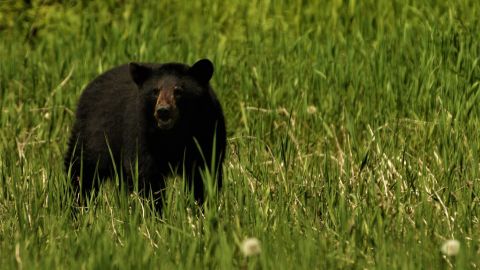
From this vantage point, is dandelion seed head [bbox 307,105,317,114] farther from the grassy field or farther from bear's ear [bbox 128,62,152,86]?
bear's ear [bbox 128,62,152,86]

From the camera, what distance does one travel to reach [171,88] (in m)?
6.26

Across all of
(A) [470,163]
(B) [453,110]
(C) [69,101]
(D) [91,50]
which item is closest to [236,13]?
(D) [91,50]

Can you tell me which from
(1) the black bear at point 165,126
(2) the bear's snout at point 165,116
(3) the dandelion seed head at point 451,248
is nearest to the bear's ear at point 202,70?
(1) the black bear at point 165,126

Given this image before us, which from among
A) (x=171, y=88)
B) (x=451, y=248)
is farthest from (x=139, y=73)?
(x=451, y=248)

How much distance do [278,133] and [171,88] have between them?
1752 millimetres

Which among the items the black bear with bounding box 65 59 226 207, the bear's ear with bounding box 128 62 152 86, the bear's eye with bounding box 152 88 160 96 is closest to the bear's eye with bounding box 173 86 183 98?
the black bear with bounding box 65 59 226 207

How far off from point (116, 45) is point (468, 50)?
9.18 ft

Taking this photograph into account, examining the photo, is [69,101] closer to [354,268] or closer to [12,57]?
[12,57]

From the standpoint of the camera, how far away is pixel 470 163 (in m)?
6.70

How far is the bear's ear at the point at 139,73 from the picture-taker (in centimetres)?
643

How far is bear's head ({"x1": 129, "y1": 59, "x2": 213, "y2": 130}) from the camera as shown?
20.3ft

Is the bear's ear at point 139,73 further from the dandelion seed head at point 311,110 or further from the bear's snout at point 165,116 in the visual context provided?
the dandelion seed head at point 311,110

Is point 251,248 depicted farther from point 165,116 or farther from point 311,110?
point 311,110

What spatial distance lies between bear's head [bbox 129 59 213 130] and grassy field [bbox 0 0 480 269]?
1.41ft
